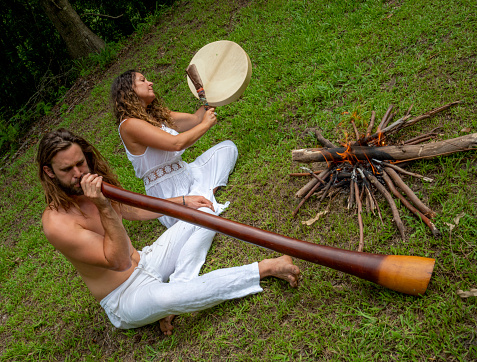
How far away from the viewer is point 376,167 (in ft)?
9.13

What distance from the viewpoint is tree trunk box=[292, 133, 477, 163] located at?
100 inches

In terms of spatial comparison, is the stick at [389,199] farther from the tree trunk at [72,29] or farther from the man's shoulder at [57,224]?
the tree trunk at [72,29]

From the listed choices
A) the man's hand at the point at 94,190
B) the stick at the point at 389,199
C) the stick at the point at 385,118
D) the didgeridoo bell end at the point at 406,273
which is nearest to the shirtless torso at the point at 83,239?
the man's hand at the point at 94,190

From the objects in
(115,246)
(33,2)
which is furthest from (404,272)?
(33,2)

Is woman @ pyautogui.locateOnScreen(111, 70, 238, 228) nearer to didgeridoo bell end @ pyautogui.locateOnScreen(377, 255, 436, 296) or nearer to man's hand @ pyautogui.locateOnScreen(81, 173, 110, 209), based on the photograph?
man's hand @ pyautogui.locateOnScreen(81, 173, 110, 209)

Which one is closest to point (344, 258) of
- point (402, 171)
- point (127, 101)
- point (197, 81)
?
point (402, 171)

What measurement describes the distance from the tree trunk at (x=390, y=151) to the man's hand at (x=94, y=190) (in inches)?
63.3

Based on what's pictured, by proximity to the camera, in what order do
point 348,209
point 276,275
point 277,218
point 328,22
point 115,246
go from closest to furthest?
point 115,246 → point 276,275 → point 348,209 → point 277,218 → point 328,22

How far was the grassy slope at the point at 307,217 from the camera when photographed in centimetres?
214

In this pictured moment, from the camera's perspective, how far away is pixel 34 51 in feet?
30.3

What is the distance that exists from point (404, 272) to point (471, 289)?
1.27ft

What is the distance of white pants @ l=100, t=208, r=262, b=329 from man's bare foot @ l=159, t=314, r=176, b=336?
3.9 inches

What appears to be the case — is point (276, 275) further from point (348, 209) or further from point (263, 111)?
point (263, 111)

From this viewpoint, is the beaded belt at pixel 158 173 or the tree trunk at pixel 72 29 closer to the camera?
the beaded belt at pixel 158 173
